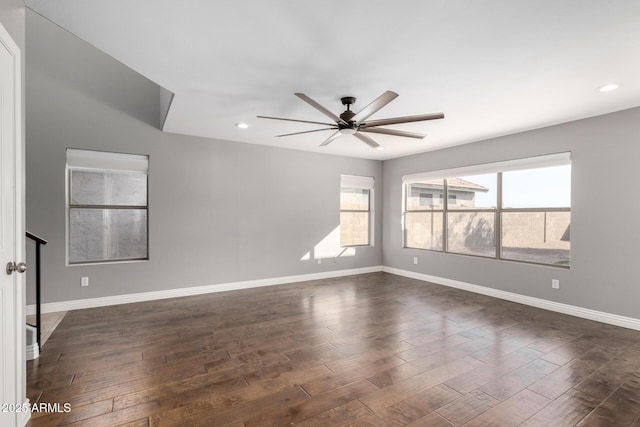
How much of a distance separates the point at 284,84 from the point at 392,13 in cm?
126

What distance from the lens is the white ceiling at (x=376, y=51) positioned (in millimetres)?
1853

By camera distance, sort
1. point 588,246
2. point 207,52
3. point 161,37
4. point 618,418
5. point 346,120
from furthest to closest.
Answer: point 588,246 → point 346,120 → point 207,52 → point 161,37 → point 618,418

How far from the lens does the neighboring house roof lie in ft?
16.8

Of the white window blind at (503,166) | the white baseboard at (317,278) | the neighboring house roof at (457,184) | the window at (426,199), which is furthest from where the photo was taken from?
the window at (426,199)

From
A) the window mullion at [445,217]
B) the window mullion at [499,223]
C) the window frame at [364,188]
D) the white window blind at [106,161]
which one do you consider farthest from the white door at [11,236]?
the window mullion at [445,217]

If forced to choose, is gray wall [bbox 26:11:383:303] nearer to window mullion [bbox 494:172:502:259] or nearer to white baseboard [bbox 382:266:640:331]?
white baseboard [bbox 382:266:640:331]

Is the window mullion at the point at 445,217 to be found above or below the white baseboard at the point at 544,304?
above

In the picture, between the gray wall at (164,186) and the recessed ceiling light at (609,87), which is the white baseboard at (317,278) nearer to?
the gray wall at (164,186)

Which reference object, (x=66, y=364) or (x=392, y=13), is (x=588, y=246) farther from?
(x=66, y=364)

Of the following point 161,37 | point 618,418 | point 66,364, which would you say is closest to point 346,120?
point 161,37

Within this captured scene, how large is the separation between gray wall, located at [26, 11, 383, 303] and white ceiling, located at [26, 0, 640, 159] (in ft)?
4.07

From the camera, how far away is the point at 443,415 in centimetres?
196

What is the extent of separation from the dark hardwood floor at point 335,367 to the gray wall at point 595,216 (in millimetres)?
391

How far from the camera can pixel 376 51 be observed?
7.56 ft
